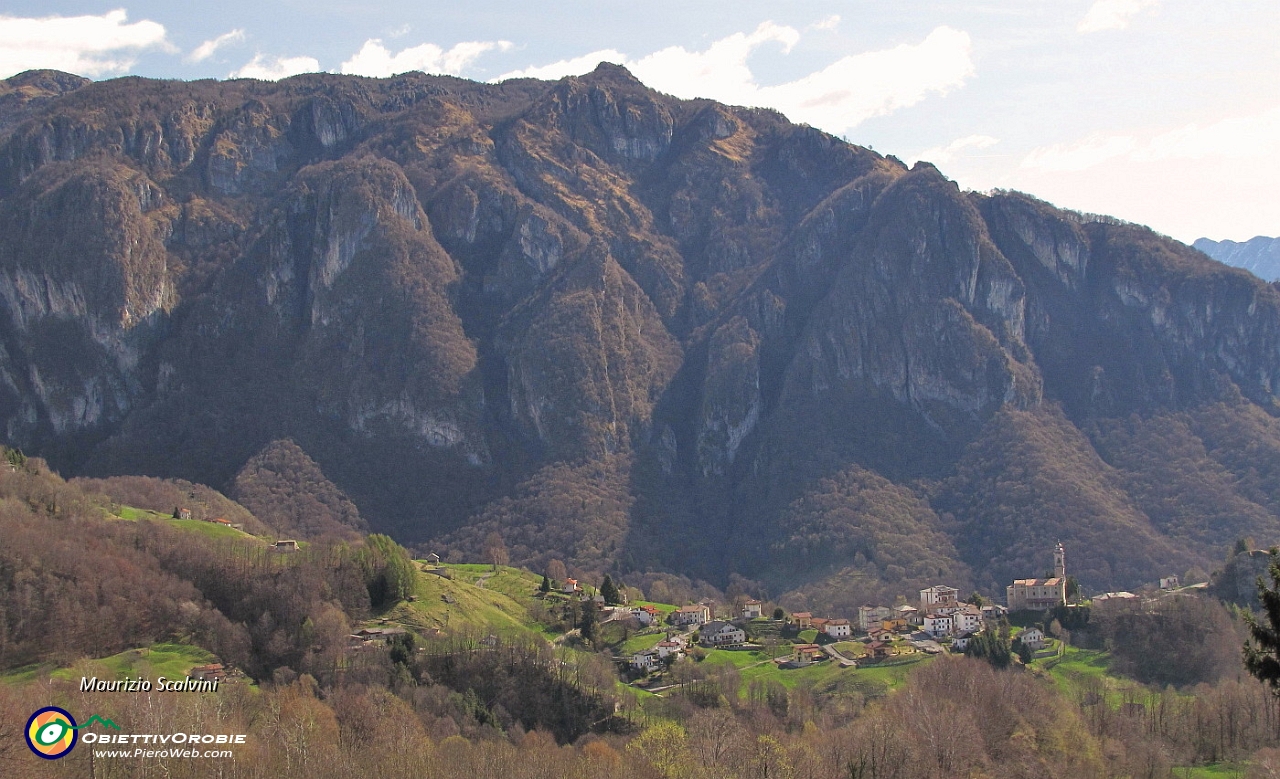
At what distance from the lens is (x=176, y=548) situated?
5020 inches

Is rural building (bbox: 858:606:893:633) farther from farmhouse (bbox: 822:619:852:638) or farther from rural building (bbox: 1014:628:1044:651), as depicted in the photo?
rural building (bbox: 1014:628:1044:651)

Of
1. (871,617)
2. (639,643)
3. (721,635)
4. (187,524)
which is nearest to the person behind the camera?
(639,643)

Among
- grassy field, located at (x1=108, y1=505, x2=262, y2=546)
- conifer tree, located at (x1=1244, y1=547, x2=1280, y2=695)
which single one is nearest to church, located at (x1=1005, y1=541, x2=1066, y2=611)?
grassy field, located at (x1=108, y1=505, x2=262, y2=546)

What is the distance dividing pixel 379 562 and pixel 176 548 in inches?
754

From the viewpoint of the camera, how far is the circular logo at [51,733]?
6906 centimetres

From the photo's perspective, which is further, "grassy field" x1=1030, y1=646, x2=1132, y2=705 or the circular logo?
"grassy field" x1=1030, y1=646, x2=1132, y2=705

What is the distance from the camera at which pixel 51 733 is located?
70.5 m

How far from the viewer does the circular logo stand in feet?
227

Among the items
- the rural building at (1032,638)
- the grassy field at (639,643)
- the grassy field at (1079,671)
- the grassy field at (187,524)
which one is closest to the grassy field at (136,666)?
the grassy field at (187,524)

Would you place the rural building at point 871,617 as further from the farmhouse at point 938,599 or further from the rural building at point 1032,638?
the rural building at point 1032,638

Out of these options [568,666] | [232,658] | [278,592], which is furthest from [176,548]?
[568,666]

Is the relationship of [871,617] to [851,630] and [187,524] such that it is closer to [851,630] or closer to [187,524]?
[851,630]

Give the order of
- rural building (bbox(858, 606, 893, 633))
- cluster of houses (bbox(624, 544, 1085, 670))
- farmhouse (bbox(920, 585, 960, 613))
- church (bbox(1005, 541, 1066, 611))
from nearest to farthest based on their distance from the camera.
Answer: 1. cluster of houses (bbox(624, 544, 1085, 670))
2. church (bbox(1005, 541, 1066, 611))
3. rural building (bbox(858, 606, 893, 633))
4. farmhouse (bbox(920, 585, 960, 613))

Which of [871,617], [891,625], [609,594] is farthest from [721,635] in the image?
[871,617]
